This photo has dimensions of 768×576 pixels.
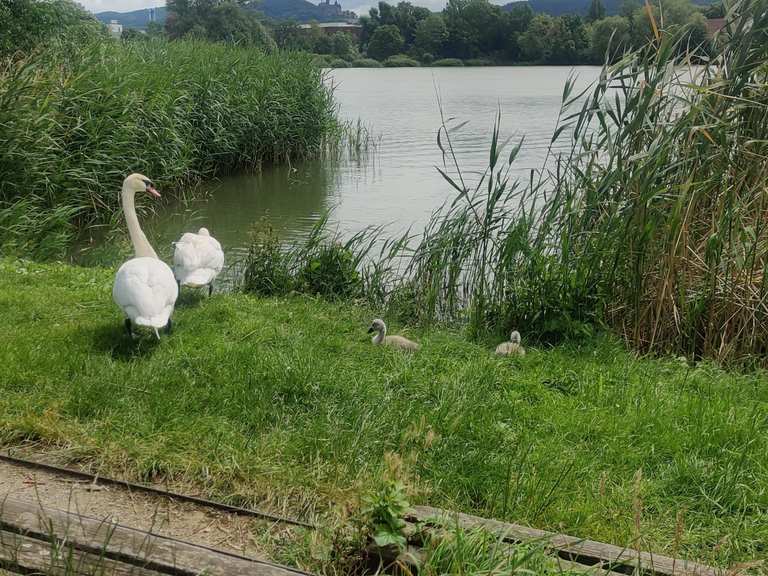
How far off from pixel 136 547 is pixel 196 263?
4.60 metres

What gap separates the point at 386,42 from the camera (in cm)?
6119

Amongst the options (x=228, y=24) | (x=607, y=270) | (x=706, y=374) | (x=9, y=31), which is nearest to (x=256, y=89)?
(x=9, y=31)

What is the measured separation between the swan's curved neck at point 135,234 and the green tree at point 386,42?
56.1m

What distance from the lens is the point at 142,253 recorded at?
6.83 m

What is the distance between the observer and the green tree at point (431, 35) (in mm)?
57312

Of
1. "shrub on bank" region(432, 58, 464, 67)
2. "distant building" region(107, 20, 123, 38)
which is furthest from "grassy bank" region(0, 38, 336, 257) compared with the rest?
"shrub on bank" region(432, 58, 464, 67)

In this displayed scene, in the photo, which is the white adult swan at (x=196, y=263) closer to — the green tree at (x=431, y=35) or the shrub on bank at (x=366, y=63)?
the green tree at (x=431, y=35)

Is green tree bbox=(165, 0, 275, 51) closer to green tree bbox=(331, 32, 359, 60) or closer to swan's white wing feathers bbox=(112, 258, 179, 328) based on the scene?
green tree bbox=(331, 32, 359, 60)

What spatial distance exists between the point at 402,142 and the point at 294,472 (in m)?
19.9

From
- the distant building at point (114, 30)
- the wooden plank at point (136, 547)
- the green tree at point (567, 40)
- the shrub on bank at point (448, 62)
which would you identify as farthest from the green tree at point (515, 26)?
the wooden plank at point (136, 547)

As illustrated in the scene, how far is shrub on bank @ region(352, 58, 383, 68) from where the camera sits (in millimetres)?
61469

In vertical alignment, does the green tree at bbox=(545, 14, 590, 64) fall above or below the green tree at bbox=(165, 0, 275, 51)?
below

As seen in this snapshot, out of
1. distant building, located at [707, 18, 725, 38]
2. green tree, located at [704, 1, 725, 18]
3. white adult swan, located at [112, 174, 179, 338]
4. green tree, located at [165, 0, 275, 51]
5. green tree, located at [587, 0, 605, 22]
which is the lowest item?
white adult swan, located at [112, 174, 179, 338]

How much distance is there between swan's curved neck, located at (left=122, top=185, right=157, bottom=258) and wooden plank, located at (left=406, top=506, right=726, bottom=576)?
4.61 metres
